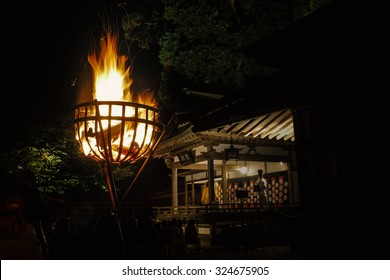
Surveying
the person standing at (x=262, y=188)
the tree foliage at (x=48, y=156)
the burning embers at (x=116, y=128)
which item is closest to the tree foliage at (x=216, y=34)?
the person standing at (x=262, y=188)

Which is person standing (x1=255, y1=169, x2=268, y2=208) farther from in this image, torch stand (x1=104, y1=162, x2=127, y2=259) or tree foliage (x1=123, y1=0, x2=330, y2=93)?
torch stand (x1=104, y1=162, x2=127, y2=259)

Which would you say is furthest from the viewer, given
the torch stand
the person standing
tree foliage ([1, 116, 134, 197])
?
the person standing

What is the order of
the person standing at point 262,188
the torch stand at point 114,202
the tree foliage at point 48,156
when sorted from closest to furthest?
the torch stand at point 114,202
the tree foliage at point 48,156
the person standing at point 262,188

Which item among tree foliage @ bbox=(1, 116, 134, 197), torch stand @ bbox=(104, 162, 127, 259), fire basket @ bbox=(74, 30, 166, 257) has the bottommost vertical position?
torch stand @ bbox=(104, 162, 127, 259)

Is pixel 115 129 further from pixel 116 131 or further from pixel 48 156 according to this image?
pixel 48 156

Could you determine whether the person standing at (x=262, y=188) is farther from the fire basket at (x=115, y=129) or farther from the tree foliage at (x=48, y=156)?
the fire basket at (x=115, y=129)

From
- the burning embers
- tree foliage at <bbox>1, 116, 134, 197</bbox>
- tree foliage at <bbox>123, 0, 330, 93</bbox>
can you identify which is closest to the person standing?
tree foliage at <bbox>123, 0, 330, 93</bbox>

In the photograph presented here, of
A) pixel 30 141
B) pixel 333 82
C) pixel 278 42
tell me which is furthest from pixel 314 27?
pixel 30 141

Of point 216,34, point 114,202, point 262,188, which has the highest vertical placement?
point 216,34

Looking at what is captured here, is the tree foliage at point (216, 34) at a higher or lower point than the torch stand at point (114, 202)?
higher

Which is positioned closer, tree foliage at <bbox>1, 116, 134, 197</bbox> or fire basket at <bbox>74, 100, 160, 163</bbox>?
fire basket at <bbox>74, 100, 160, 163</bbox>

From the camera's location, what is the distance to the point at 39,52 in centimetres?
1301

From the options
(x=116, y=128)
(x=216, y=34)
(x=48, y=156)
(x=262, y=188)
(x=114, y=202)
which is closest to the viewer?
(x=114, y=202)

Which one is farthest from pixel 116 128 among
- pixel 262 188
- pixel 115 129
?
pixel 262 188
